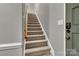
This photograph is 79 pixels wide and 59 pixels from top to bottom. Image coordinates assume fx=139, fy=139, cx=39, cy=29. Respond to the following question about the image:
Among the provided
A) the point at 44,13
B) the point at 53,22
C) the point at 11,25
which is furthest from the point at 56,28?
the point at 11,25

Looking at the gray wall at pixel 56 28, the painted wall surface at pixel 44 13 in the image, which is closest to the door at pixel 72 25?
the gray wall at pixel 56 28

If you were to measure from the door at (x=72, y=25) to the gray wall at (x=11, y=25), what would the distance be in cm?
49

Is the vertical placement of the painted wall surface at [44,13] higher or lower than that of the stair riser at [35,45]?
higher

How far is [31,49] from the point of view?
144 cm

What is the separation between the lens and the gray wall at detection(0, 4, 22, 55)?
1.40 meters

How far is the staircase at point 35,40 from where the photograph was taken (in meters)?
1.44

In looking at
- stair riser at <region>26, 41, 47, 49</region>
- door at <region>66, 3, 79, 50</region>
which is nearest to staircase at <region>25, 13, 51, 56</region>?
stair riser at <region>26, 41, 47, 49</region>

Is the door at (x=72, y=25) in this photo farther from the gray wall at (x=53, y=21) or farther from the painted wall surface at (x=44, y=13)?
the painted wall surface at (x=44, y=13)

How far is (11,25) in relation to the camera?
1.42 m

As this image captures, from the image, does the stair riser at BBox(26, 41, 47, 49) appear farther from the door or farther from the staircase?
the door

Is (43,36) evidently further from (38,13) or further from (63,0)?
(63,0)

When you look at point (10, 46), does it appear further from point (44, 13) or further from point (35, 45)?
point (44, 13)

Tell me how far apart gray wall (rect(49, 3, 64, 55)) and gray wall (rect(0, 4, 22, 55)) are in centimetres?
32

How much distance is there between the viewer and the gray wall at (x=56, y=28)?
1.45 metres
